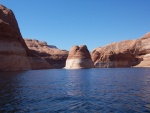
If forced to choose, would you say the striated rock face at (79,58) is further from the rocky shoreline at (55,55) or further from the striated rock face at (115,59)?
the striated rock face at (115,59)

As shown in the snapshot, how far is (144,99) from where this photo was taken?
2144cm

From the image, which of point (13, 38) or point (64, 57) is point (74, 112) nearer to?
point (13, 38)

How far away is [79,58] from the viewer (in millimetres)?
122750

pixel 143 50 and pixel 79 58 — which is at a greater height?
pixel 143 50

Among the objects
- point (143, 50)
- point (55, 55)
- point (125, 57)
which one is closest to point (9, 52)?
point (125, 57)

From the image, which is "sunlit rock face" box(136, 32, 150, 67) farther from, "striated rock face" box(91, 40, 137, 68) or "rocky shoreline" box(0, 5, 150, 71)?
"striated rock face" box(91, 40, 137, 68)

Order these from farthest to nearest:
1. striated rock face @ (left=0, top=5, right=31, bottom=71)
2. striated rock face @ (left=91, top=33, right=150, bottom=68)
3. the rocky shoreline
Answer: striated rock face @ (left=91, top=33, right=150, bottom=68), the rocky shoreline, striated rock face @ (left=0, top=5, right=31, bottom=71)

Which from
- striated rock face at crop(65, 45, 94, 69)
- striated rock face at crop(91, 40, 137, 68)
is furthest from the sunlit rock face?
striated rock face at crop(65, 45, 94, 69)

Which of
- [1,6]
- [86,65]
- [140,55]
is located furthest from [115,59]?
[1,6]

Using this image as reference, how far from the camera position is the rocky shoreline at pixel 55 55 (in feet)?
225

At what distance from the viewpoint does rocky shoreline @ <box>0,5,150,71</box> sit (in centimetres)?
6862

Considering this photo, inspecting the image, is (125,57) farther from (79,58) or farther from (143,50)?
(79,58)

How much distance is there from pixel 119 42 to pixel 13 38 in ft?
455

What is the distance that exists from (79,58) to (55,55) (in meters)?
63.1
